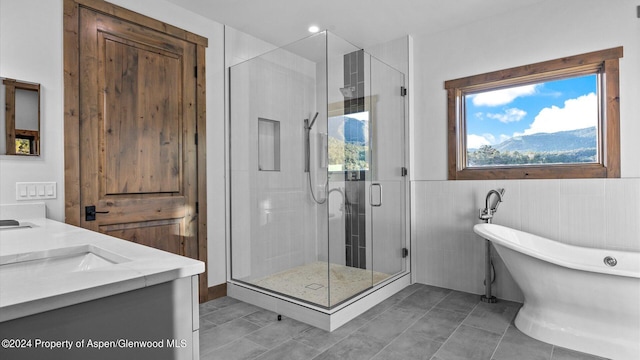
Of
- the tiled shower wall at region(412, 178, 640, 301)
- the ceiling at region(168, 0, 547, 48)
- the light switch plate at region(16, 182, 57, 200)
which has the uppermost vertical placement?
the ceiling at region(168, 0, 547, 48)

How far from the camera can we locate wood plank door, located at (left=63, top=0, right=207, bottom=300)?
243cm

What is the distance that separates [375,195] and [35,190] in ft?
8.24

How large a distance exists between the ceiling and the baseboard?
8.15 ft

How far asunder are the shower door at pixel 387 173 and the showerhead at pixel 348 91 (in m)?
0.27

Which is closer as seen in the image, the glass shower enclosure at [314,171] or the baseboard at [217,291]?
the glass shower enclosure at [314,171]

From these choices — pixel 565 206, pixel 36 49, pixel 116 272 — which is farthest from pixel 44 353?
pixel 565 206

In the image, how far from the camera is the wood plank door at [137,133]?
2.43m

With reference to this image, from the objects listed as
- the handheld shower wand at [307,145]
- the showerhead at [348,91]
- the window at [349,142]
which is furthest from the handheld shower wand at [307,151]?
the showerhead at [348,91]

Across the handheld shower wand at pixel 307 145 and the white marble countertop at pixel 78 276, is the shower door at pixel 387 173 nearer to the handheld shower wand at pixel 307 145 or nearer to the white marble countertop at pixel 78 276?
the handheld shower wand at pixel 307 145

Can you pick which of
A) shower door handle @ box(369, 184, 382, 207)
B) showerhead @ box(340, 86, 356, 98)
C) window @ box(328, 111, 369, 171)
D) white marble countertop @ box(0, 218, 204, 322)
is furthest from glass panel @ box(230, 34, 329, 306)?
white marble countertop @ box(0, 218, 204, 322)

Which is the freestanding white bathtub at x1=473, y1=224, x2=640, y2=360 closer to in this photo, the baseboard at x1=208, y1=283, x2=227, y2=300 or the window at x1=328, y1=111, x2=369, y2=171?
the window at x1=328, y1=111, x2=369, y2=171

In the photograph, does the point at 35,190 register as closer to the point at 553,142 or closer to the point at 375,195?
the point at 375,195

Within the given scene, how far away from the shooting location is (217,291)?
3234 mm

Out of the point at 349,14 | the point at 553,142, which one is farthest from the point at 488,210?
the point at 349,14
